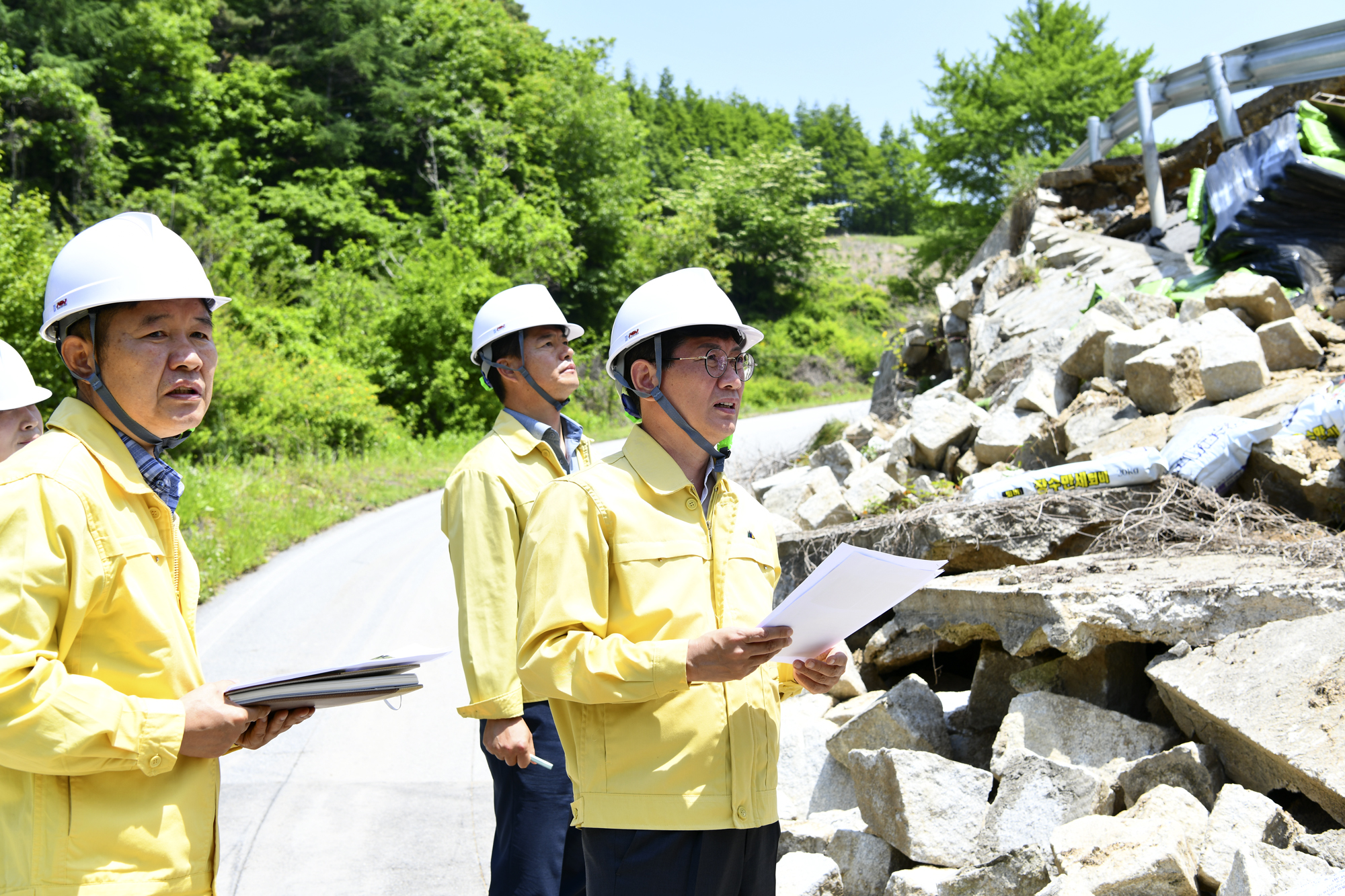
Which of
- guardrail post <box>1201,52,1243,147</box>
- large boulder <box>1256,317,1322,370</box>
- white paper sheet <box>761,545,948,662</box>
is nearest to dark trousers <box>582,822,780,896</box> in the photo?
white paper sheet <box>761,545,948,662</box>

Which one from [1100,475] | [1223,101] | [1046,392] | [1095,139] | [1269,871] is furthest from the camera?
[1095,139]

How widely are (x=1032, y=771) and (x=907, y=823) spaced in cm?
46

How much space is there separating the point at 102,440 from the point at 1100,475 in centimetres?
465

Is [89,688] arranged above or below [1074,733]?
above

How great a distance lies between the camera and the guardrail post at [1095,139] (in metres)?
12.8

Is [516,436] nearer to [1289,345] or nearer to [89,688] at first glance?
[89,688]

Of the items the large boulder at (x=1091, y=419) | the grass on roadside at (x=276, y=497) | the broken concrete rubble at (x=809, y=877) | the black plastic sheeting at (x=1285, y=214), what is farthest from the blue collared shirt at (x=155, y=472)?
the black plastic sheeting at (x=1285, y=214)

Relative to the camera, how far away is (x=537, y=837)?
273 centimetres

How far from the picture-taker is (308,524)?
11.6 meters

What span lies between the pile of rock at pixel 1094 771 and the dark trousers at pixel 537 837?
0.88 metres

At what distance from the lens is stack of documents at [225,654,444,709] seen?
1.79 m

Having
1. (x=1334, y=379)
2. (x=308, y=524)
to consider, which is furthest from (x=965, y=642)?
(x=308, y=524)

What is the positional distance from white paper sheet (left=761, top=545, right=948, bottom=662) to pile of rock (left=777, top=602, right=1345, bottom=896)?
135cm

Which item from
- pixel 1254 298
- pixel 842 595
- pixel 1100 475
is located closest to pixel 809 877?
pixel 842 595
